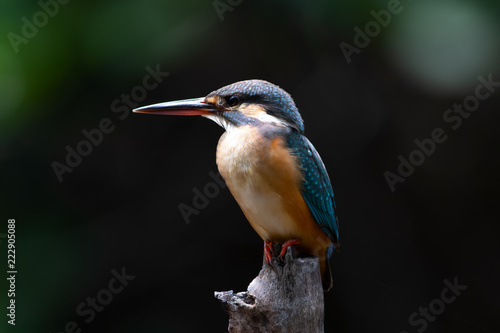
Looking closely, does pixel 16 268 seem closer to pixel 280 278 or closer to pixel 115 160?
pixel 115 160

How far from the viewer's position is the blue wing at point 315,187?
2.57m

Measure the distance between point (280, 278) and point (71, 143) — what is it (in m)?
2.15

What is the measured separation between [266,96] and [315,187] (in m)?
0.43

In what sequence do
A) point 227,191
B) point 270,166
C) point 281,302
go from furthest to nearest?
point 227,191 < point 270,166 < point 281,302

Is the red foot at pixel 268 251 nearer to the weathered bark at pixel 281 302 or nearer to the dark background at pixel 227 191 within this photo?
the weathered bark at pixel 281 302

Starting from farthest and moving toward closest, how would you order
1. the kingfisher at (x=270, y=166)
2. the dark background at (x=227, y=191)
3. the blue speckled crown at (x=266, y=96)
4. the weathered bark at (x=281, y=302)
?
the dark background at (x=227, y=191), the blue speckled crown at (x=266, y=96), the kingfisher at (x=270, y=166), the weathered bark at (x=281, y=302)

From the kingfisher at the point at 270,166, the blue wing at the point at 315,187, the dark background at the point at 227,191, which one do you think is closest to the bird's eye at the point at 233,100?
the kingfisher at the point at 270,166

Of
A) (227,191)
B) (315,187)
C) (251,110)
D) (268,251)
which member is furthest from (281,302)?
(227,191)

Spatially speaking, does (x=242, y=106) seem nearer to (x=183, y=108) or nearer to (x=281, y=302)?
(x=183, y=108)

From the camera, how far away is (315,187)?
2605mm

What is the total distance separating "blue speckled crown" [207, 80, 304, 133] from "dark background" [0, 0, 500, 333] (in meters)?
1.48

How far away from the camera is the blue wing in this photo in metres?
2.57

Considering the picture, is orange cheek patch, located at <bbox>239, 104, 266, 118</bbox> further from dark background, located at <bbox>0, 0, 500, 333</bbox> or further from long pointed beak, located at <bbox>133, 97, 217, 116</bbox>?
dark background, located at <bbox>0, 0, 500, 333</bbox>

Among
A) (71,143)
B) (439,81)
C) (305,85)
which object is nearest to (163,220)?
(71,143)
